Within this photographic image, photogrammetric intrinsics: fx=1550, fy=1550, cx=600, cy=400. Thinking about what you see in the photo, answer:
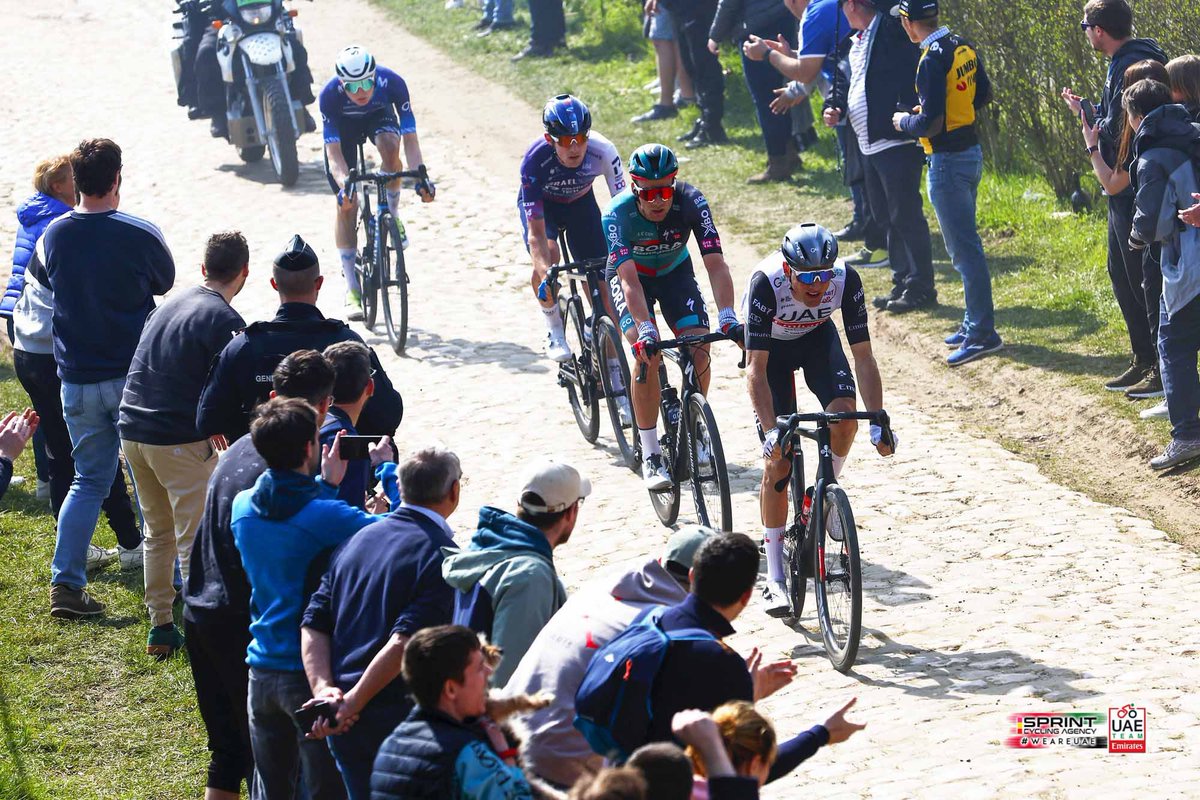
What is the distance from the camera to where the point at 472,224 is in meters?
17.0

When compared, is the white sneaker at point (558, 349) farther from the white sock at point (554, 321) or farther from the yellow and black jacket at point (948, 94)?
the yellow and black jacket at point (948, 94)

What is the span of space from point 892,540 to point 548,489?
4372 mm

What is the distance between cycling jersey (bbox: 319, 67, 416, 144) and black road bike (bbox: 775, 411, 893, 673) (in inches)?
279

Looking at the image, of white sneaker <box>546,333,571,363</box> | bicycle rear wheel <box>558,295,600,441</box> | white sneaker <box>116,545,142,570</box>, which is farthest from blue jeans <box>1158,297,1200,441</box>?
white sneaker <box>116,545,142,570</box>

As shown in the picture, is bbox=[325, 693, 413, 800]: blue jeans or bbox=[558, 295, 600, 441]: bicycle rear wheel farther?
bbox=[558, 295, 600, 441]: bicycle rear wheel

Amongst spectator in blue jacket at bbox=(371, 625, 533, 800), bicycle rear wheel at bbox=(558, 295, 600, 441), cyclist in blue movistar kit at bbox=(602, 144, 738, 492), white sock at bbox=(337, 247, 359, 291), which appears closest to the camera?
spectator in blue jacket at bbox=(371, 625, 533, 800)

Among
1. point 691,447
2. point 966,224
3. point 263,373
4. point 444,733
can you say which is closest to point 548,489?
point 444,733

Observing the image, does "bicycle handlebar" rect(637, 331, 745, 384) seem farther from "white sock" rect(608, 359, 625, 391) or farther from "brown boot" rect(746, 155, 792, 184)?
"brown boot" rect(746, 155, 792, 184)

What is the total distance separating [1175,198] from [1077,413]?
188 cm

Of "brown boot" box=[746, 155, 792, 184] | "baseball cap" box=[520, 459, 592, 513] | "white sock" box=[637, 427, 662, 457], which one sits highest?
"baseball cap" box=[520, 459, 592, 513]

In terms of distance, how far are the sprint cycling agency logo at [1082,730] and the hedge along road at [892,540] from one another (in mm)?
56

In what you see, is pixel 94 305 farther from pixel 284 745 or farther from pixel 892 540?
pixel 892 540

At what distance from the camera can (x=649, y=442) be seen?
9.53 meters

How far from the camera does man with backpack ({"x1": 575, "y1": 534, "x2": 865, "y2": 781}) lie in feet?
14.3
